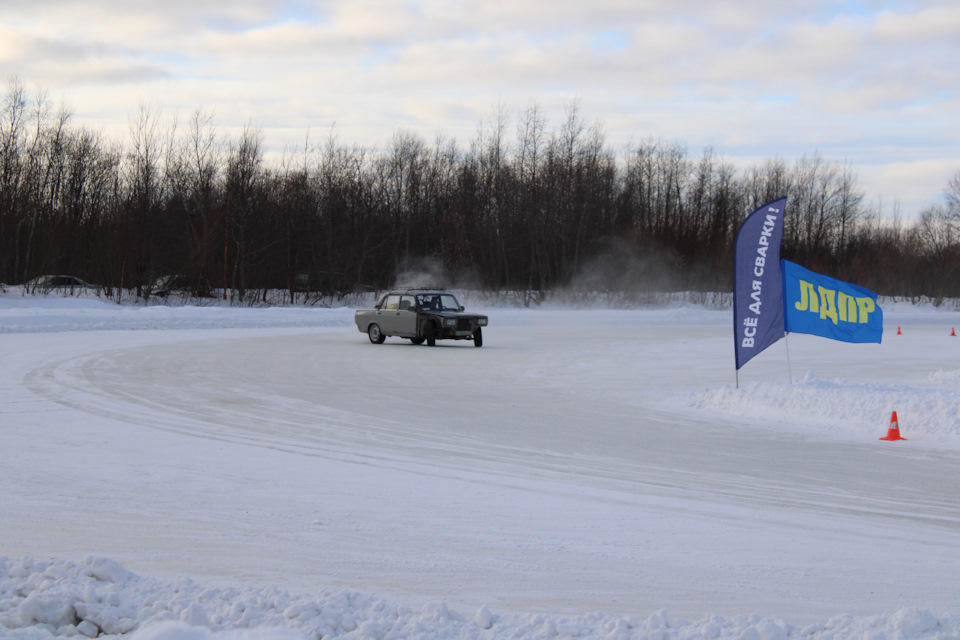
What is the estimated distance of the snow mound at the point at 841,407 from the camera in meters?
11.0

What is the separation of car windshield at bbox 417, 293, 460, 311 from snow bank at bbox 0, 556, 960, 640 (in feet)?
69.3

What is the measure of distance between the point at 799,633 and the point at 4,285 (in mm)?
51140

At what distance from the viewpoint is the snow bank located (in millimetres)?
4051

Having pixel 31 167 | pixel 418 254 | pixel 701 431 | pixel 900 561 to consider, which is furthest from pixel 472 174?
pixel 900 561

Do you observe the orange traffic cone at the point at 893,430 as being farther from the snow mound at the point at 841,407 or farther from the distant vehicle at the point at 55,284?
the distant vehicle at the point at 55,284

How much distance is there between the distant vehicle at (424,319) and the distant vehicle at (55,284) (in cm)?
2862

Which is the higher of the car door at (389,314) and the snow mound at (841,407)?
the car door at (389,314)

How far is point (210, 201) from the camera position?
53219 mm

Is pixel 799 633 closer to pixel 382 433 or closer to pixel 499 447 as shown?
pixel 499 447

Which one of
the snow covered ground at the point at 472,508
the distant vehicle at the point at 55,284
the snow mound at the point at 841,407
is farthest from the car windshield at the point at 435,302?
the distant vehicle at the point at 55,284

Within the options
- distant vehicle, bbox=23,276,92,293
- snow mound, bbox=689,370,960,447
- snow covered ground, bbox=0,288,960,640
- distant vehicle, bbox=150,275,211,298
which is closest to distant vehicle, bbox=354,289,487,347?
snow covered ground, bbox=0,288,960,640

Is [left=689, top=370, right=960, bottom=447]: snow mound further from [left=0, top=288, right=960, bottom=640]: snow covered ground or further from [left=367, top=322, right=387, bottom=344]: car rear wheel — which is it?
[left=367, top=322, right=387, bottom=344]: car rear wheel

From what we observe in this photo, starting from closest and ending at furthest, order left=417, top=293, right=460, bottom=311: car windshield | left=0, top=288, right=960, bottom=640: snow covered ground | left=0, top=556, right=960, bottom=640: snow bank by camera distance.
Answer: left=0, top=556, right=960, bottom=640: snow bank
left=0, top=288, right=960, bottom=640: snow covered ground
left=417, top=293, right=460, bottom=311: car windshield

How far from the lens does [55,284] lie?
159ft
